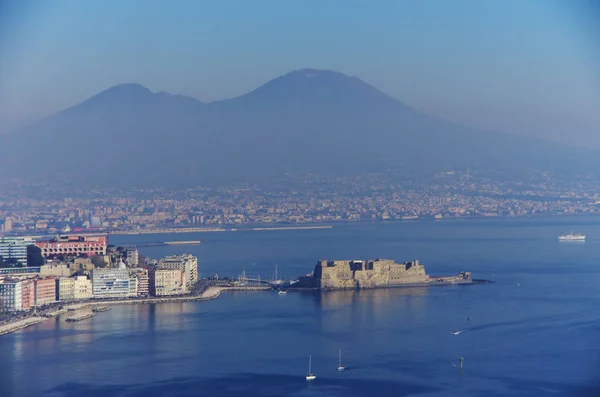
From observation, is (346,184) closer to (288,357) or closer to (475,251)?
(475,251)

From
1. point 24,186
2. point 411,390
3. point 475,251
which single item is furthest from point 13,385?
point 24,186

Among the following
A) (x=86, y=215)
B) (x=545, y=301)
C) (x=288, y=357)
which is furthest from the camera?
(x=86, y=215)

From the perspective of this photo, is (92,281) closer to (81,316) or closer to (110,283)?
(110,283)

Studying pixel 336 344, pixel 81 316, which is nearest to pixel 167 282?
pixel 81 316

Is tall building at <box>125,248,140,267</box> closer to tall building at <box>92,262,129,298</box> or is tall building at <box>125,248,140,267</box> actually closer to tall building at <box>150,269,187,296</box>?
tall building at <box>150,269,187,296</box>

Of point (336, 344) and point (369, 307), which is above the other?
point (369, 307)

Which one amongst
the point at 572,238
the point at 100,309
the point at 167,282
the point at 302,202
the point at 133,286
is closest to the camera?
the point at 100,309

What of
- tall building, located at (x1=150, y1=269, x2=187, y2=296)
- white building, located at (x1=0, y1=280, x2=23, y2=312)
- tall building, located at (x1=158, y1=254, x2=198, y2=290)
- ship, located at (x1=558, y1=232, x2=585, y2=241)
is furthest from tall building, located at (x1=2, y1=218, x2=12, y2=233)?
white building, located at (x1=0, y1=280, x2=23, y2=312)
